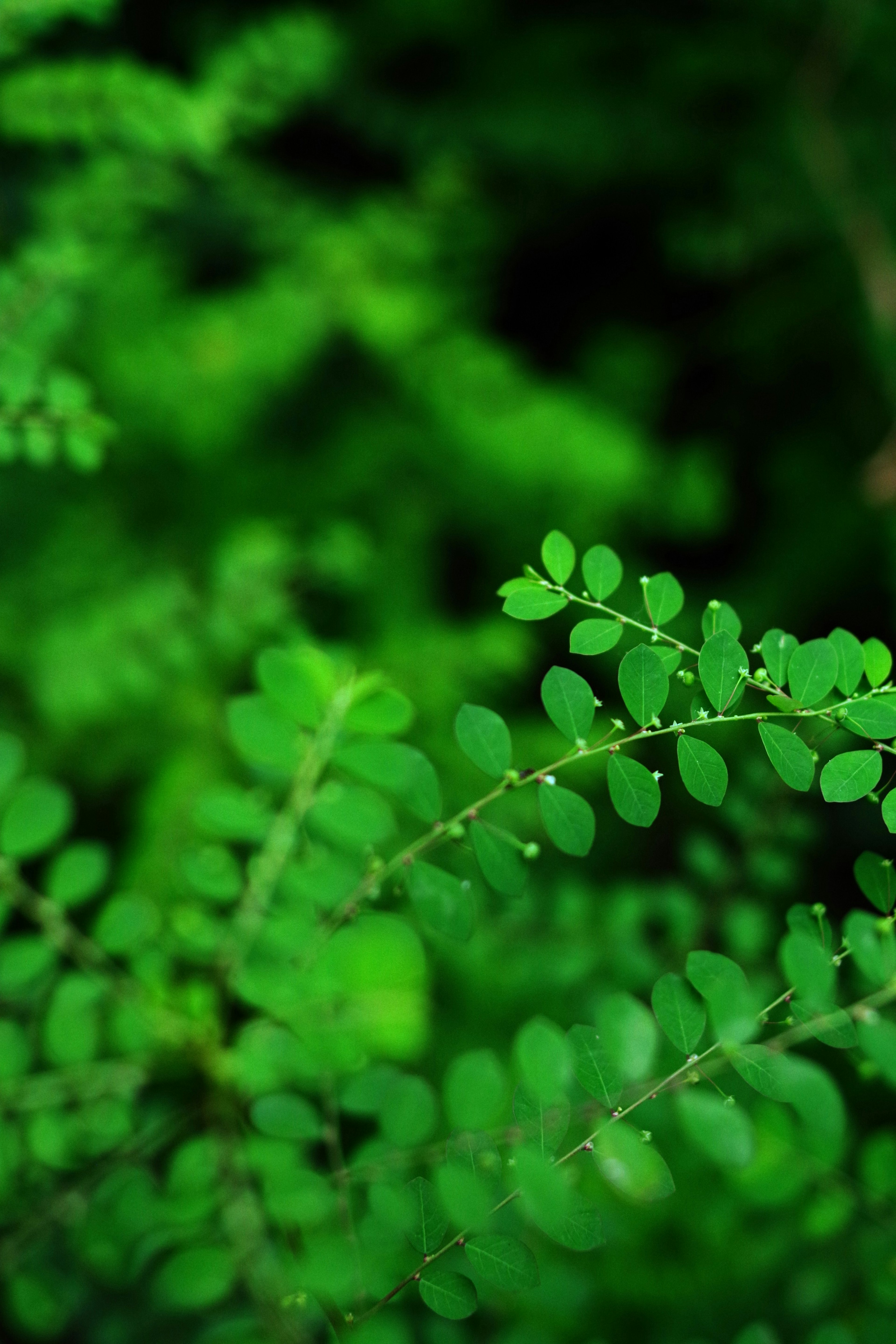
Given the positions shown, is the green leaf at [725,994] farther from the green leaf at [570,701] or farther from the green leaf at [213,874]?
the green leaf at [213,874]

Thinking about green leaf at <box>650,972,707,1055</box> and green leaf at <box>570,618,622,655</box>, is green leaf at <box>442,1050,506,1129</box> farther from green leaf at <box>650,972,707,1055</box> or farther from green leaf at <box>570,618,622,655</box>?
green leaf at <box>570,618,622,655</box>

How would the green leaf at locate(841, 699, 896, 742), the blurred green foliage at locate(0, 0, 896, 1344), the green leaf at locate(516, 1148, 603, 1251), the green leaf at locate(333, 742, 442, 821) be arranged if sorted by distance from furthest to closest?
the blurred green foliage at locate(0, 0, 896, 1344), the green leaf at locate(333, 742, 442, 821), the green leaf at locate(841, 699, 896, 742), the green leaf at locate(516, 1148, 603, 1251)

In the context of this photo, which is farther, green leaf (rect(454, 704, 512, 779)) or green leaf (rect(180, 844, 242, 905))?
green leaf (rect(180, 844, 242, 905))

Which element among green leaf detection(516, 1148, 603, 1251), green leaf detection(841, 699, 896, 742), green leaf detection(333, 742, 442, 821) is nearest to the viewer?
green leaf detection(516, 1148, 603, 1251)

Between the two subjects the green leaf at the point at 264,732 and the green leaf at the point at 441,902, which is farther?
the green leaf at the point at 264,732

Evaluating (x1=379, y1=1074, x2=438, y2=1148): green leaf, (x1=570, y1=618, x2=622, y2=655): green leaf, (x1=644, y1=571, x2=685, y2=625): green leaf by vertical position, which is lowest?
(x1=379, y1=1074, x2=438, y2=1148): green leaf

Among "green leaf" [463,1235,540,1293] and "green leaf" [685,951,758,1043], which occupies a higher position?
"green leaf" [685,951,758,1043]

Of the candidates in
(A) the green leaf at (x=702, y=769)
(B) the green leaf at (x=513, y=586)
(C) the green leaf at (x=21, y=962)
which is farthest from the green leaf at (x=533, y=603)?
(C) the green leaf at (x=21, y=962)

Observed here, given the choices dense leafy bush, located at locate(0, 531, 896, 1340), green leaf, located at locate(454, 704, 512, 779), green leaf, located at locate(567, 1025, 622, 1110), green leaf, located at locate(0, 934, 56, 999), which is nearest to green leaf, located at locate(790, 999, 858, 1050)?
dense leafy bush, located at locate(0, 531, 896, 1340)
